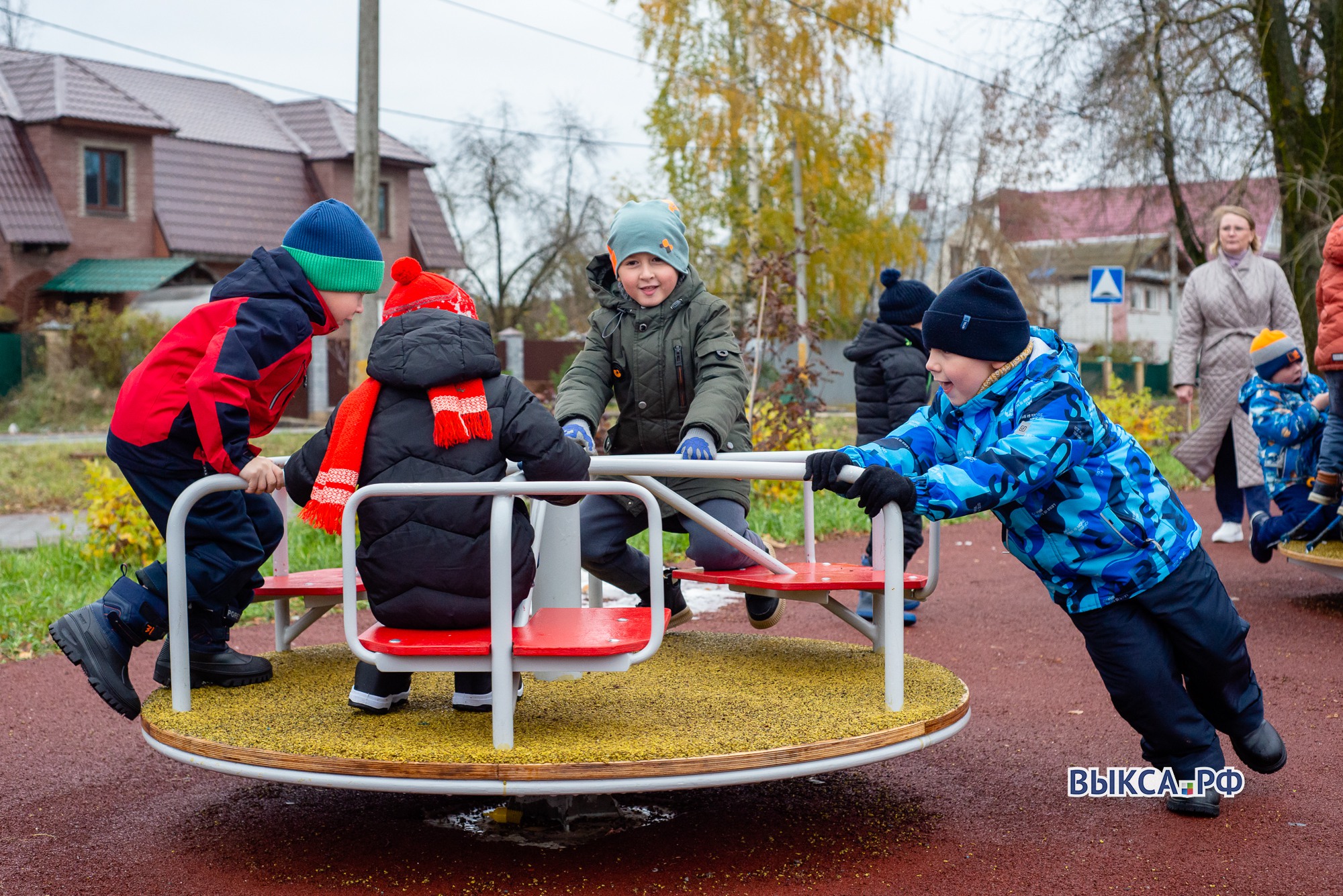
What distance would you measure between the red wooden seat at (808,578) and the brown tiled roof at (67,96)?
26.3m

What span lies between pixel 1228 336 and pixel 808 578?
4953mm

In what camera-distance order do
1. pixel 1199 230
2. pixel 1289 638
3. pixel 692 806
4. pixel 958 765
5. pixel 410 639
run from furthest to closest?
pixel 1199 230, pixel 1289 638, pixel 958 765, pixel 692 806, pixel 410 639

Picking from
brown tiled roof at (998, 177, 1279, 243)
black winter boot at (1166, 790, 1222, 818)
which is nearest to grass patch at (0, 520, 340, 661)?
black winter boot at (1166, 790, 1222, 818)

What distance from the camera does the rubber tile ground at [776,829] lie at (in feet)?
9.87

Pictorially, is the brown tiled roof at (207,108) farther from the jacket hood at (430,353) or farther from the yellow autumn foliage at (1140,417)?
the jacket hood at (430,353)

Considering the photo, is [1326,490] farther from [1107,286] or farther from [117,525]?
[1107,286]

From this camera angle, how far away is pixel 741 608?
672 centimetres

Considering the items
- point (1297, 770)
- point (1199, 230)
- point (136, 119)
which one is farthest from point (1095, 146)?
point (136, 119)

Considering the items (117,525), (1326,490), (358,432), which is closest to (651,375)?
(358,432)

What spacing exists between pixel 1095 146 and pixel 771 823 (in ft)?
43.8

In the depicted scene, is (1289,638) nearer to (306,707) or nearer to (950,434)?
(950,434)

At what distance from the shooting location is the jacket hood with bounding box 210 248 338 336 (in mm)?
3484

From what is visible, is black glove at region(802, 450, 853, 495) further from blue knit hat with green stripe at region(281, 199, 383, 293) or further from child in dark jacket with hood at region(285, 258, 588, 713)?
blue knit hat with green stripe at region(281, 199, 383, 293)

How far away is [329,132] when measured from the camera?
31.9 metres
